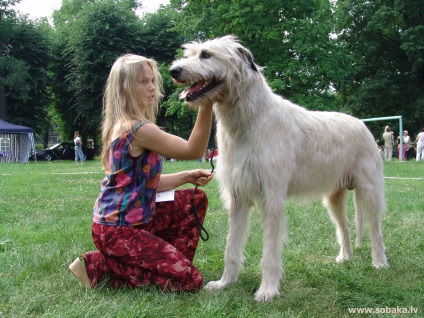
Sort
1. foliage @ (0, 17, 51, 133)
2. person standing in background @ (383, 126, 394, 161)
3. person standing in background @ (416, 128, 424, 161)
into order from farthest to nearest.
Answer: foliage @ (0, 17, 51, 133) → person standing in background @ (383, 126, 394, 161) → person standing in background @ (416, 128, 424, 161)

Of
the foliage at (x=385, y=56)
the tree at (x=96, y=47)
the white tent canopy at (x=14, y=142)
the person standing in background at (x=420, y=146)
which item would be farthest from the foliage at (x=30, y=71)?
the person standing in background at (x=420, y=146)

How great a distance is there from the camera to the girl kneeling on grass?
331 cm

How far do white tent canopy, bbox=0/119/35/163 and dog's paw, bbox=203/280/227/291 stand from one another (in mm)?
25878

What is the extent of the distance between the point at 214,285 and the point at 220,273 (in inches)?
18.3

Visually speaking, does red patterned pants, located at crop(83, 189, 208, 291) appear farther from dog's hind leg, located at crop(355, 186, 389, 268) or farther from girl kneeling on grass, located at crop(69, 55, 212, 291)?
dog's hind leg, located at crop(355, 186, 389, 268)

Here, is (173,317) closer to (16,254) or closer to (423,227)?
(16,254)

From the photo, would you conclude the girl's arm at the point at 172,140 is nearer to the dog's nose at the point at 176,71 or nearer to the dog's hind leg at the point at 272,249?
the dog's nose at the point at 176,71

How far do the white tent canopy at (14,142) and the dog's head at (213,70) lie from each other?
26043 millimetres

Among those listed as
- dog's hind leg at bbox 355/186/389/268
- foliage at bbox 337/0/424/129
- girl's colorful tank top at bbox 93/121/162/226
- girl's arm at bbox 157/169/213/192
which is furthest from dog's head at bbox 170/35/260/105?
foliage at bbox 337/0/424/129

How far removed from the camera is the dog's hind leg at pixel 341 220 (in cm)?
451

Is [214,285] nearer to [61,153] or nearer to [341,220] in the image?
[341,220]

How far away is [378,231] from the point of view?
4371 millimetres

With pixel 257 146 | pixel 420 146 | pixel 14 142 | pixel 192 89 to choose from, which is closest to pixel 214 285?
pixel 257 146

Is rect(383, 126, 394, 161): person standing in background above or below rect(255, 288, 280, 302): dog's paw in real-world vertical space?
above
